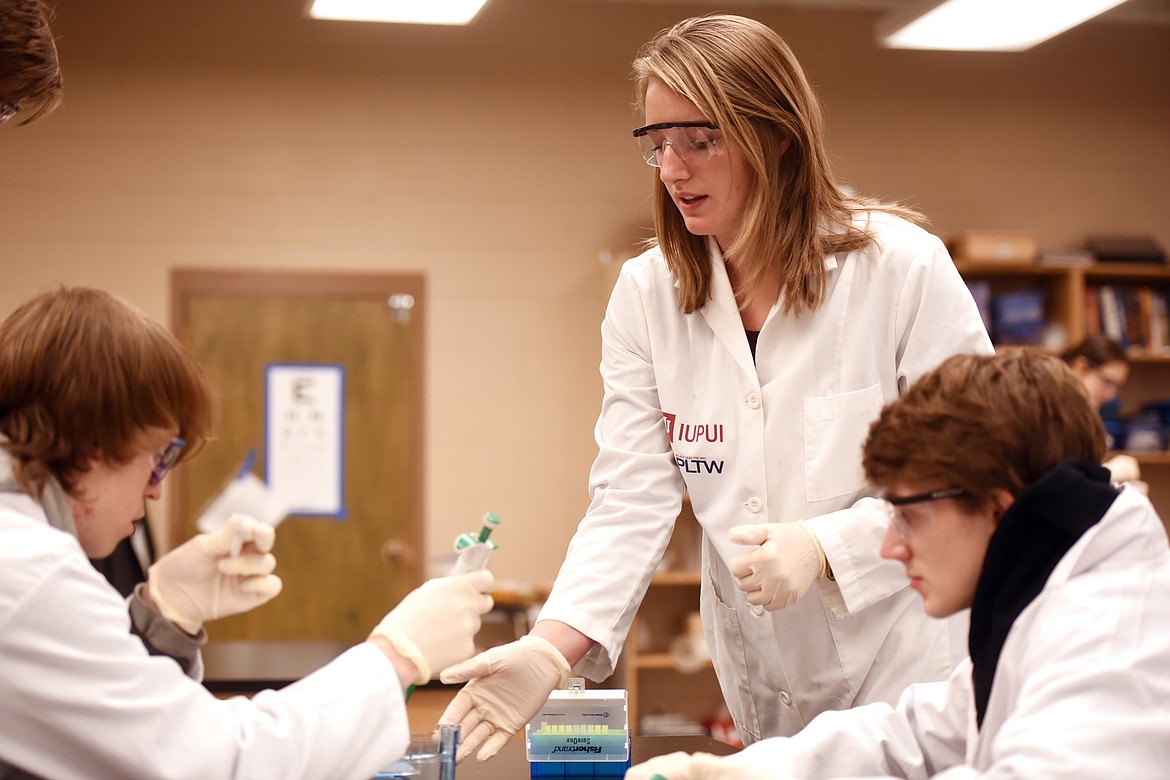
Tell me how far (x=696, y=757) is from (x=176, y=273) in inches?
154

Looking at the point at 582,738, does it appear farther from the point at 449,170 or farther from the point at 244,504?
the point at 449,170

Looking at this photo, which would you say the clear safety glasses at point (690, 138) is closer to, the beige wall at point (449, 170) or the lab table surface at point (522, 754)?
the lab table surface at point (522, 754)

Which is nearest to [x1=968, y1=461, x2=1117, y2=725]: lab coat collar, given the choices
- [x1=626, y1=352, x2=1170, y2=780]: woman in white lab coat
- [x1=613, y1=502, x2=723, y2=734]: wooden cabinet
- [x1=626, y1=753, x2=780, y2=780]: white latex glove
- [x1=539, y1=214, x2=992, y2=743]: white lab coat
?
[x1=626, y1=352, x2=1170, y2=780]: woman in white lab coat

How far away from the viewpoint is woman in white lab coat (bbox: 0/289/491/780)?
1089mm

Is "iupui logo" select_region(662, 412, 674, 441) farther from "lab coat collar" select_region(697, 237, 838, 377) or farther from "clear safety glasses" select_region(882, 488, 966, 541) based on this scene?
"clear safety glasses" select_region(882, 488, 966, 541)

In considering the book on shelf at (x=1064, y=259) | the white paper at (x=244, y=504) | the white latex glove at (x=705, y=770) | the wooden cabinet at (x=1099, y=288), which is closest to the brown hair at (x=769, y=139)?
the white latex glove at (x=705, y=770)

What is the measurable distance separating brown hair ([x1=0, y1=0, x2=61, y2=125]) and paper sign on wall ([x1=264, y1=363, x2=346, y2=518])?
3.16 m

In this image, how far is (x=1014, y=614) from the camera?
116cm

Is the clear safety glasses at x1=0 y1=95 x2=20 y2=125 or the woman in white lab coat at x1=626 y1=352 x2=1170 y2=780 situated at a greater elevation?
the clear safety glasses at x1=0 y1=95 x2=20 y2=125

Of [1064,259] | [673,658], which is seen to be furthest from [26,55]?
[1064,259]

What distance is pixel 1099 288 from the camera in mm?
4961

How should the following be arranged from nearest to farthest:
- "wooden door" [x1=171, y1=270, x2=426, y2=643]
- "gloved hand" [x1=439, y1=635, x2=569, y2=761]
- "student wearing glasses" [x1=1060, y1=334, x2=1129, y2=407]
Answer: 1. "gloved hand" [x1=439, y1=635, x2=569, y2=761]
2. "student wearing glasses" [x1=1060, y1=334, x2=1129, y2=407]
3. "wooden door" [x1=171, y1=270, x2=426, y2=643]

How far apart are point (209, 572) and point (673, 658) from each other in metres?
3.30

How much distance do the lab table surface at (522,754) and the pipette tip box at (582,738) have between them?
49 millimetres
